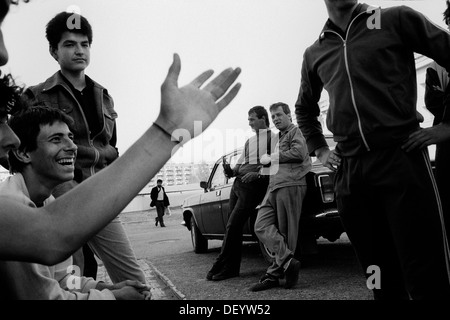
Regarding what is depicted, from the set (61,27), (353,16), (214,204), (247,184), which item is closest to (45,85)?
(61,27)

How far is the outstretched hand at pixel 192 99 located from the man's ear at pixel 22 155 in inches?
47.3

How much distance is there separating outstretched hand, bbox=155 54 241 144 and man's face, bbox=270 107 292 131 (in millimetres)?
3586

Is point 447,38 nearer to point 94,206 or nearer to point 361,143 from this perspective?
point 361,143

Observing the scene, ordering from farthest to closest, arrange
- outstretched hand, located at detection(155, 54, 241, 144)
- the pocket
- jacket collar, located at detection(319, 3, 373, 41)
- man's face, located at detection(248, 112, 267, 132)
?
man's face, located at detection(248, 112, 267, 132)
the pocket
jacket collar, located at detection(319, 3, 373, 41)
outstretched hand, located at detection(155, 54, 241, 144)

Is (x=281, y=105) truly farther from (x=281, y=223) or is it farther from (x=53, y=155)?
(x=53, y=155)

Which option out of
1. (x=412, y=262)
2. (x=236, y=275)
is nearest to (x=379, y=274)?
(x=412, y=262)

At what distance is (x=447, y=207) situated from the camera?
257 centimetres

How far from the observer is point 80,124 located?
2.67m

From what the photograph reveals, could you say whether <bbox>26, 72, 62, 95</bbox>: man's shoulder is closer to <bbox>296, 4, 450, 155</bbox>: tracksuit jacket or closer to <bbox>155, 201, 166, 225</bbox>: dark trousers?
<bbox>296, 4, 450, 155</bbox>: tracksuit jacket

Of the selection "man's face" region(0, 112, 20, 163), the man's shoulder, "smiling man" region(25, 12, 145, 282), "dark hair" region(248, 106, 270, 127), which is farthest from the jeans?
"man's face" region(0, 112, 20, 163)

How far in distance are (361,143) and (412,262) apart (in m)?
0.60

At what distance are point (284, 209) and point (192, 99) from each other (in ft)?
11.2

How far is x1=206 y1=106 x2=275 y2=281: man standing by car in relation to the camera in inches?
183

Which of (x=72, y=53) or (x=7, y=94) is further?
(x=72, y=53)
